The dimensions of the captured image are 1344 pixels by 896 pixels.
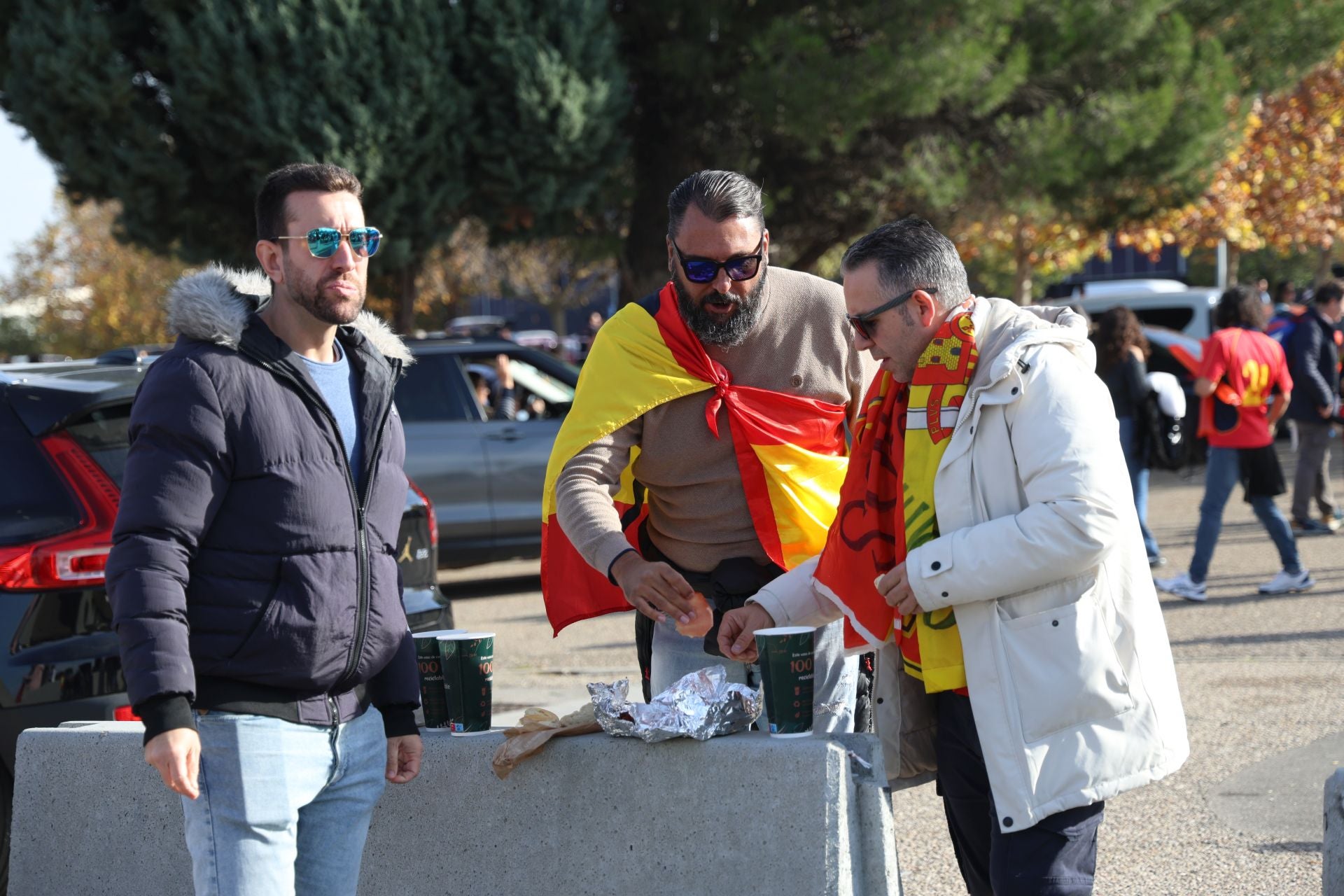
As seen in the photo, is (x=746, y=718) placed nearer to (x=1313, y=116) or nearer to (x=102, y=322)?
(x=1313, y=116)

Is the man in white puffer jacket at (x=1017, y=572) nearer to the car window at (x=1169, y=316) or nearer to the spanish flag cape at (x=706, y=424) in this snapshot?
the spanish flag cape at (x=706, y=424)

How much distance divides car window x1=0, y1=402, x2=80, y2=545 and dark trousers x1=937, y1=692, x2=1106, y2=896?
2762mm

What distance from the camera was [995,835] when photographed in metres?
2.96

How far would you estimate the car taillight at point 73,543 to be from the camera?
4270mm

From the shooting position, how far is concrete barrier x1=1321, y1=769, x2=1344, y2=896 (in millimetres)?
3064

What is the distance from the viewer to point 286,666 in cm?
275

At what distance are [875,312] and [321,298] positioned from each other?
1.13 metres

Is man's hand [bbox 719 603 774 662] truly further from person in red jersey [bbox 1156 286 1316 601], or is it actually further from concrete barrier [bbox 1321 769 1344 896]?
person in red jersey [bbox 1156 286 1316 601]

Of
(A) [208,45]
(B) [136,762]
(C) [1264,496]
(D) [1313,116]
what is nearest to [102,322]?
(A) [208,45]

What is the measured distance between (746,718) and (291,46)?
1103cm

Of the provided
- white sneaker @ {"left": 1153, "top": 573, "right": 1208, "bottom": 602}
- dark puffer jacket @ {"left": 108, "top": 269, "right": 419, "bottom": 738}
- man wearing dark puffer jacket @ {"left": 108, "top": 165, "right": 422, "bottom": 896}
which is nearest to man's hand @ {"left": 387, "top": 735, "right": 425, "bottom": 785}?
man wearing dark puffer jacket @ {"left": 108, "top": 165, "right": 422, "bottom": 896}

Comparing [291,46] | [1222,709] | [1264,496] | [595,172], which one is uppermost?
[291,46]

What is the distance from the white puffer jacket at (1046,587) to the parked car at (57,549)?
257cm

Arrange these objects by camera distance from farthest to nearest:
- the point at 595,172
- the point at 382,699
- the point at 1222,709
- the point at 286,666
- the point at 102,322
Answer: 1. the point at 102,322
2. the point at 595,172
3. the point at 1222,709
4. the point at 382,699
5. the point at 286,666
